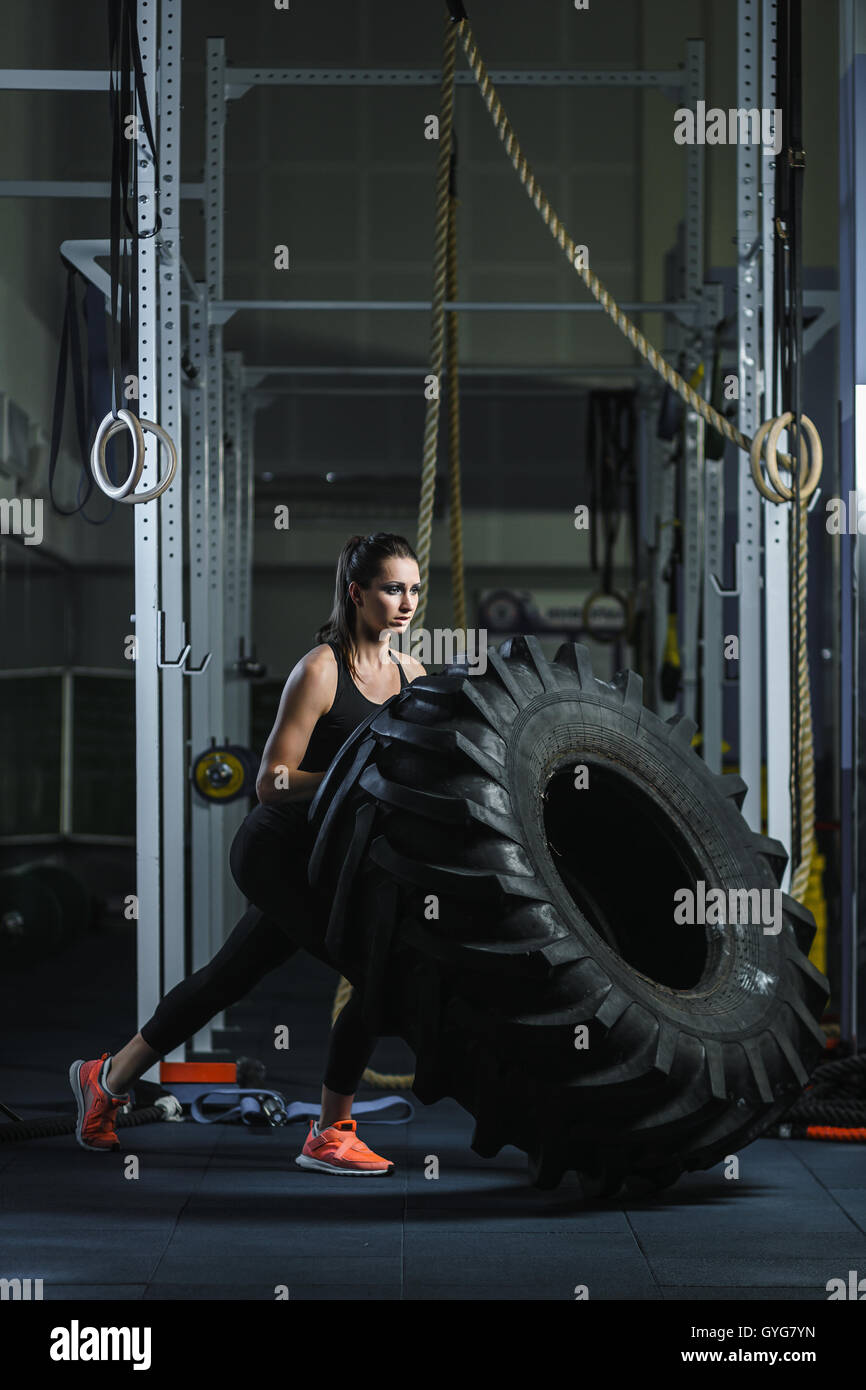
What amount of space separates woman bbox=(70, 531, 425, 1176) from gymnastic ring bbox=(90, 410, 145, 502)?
1.74 feet

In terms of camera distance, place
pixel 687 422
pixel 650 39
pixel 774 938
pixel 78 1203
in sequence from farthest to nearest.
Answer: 1. pixel 650 39
2. pixel 687 422
3. pixel 774 938
4. pixel 78 1203

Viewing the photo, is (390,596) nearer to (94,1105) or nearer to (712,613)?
(94,1105)

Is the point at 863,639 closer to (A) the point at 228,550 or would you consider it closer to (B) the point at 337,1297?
(B) the point at 337,1297

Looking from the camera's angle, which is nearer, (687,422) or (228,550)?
(687,422)

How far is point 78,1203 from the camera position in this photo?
9.47 feet

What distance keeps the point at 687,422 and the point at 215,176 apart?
189cm

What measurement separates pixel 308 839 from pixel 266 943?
26 centimetres

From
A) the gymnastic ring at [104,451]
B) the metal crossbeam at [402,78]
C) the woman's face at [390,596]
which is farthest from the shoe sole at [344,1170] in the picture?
the metal crossbeam at [402,78]

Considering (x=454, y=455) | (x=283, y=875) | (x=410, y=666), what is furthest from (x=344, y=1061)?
(x=454, y=455)

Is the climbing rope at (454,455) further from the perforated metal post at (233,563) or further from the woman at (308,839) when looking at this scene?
the perforated metal post at (233,563)

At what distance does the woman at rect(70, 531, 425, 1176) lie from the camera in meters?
3.02

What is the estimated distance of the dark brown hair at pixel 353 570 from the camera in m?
3.08

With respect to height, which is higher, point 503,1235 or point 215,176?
point 215,176
